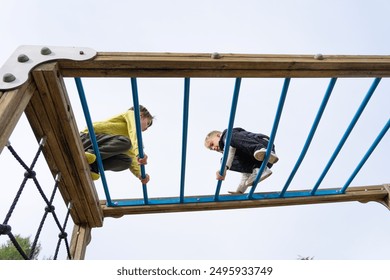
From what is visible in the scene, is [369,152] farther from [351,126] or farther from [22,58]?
[22,58]

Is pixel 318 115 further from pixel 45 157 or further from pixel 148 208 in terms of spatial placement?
pixel 45 157

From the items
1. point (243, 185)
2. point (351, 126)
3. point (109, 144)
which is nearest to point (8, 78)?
point (109, 144)

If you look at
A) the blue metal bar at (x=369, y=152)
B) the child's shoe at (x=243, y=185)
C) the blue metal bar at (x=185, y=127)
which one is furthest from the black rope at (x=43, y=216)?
the blue metal bar at (x=369, y=152)

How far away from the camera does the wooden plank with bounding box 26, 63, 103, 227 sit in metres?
1.56

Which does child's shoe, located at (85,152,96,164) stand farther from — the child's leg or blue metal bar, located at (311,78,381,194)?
blue metal bar, located at (311,78,381,194)

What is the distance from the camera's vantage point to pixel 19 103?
1.42 meters

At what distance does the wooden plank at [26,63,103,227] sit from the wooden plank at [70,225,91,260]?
18 cm

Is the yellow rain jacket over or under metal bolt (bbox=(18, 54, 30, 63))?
under

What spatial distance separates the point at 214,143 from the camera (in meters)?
3.49

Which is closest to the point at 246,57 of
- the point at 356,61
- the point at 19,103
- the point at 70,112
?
the point at 356,61

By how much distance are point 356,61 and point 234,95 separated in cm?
61

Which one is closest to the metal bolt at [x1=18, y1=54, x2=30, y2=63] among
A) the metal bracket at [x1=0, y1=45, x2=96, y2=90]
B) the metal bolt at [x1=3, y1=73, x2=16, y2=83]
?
the metal bracket at [x1=0, y1=45, x2=96, y2=90]

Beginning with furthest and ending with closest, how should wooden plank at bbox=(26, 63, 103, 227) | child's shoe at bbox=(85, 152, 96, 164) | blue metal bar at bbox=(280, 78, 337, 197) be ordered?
child's shoe at bbox=(85, 152, 96, 164) → blue metal bar at bbox=(280, 78, 337, 197) → wooden plank at bbox=(26, 63, 103, 227)

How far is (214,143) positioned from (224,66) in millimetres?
1883
